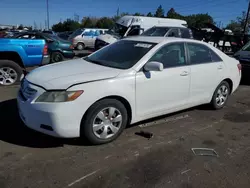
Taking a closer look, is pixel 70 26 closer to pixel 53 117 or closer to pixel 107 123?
pixel 107 123

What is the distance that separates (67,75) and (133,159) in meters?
1.44

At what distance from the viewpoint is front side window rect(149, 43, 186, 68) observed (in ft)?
12.7

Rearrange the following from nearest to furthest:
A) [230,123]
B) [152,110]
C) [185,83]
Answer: [152,110]
[185,83]
[230,123]

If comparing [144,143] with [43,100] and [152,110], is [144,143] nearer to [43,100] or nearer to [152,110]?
[152,110]

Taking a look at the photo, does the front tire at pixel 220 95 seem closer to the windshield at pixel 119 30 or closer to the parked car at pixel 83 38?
the windshield at pixel 119 30

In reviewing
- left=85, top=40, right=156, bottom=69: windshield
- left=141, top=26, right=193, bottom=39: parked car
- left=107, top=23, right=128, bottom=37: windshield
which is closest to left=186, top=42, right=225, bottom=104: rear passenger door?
left=85, top=40, right=156, bottom=69: windshield

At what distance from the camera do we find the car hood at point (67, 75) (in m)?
3.08

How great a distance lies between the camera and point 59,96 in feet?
9.84

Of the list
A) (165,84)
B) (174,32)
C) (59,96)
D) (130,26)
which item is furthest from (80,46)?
(59,96)

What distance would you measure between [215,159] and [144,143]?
1.00 m

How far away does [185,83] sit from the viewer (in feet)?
13.5

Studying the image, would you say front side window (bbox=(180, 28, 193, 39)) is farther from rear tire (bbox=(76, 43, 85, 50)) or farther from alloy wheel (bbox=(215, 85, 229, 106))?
rear tire (bbox=(76, 43, 85, 50))

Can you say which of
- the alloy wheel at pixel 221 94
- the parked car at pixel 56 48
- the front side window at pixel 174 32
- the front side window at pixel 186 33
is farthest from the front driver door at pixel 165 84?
the front side window at pixel 186 33

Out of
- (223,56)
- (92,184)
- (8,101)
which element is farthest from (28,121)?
(223,56)
